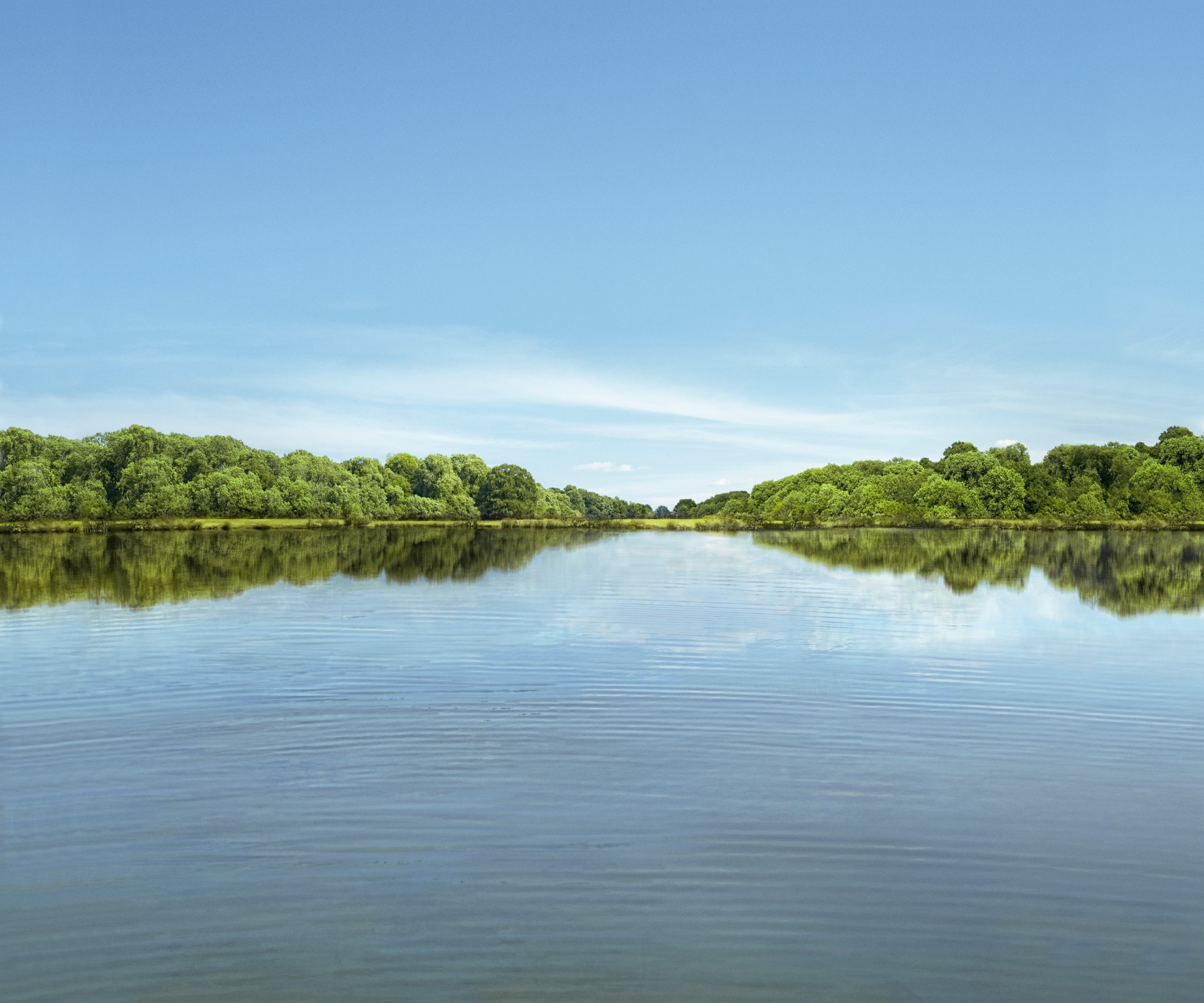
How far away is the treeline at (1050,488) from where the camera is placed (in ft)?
445

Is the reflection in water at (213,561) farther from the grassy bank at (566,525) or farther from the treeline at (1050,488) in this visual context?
the treeline at (1050,488)

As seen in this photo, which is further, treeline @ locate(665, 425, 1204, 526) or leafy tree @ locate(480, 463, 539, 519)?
leafy tree @ locate(480, 463, 539, 519)

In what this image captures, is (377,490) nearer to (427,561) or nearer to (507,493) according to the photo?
(507,493)

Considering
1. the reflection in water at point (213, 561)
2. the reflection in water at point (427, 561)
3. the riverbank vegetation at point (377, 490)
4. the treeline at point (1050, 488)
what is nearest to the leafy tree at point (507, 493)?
the riverbank vegetation at point (377, 490)

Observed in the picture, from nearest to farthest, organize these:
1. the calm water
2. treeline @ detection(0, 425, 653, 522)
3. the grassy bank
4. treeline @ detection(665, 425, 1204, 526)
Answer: the calm water < the grassy bank < treeline @ detection(0, 425, 653, 522) < treeline @ detection(665, 425, 1204, 526)

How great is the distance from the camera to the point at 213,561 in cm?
4922

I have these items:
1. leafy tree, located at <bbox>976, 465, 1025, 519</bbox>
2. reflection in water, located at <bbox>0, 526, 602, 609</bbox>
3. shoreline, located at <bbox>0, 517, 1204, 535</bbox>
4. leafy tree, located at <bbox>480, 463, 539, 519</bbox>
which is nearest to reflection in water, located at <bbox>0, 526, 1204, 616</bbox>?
reflection in water, located at <bbox>0, 526, 602, 609</bbox>

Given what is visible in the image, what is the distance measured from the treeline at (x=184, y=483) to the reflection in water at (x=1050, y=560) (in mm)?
69503

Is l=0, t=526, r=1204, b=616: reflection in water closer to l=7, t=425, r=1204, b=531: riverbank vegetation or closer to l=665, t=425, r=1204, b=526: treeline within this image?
l=7, t=425, r=1204, b=531: riverbank vegetation

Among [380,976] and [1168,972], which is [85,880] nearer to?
[380,976]

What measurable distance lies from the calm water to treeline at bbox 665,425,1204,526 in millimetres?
124777

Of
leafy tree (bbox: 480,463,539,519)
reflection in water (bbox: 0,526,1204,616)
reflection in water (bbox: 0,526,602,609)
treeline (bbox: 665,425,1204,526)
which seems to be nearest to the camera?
reflection in water (bbox: 0,526,602,609)

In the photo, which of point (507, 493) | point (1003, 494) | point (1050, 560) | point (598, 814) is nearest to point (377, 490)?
point (507, 493)

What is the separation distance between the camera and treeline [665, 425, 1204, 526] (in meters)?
136
